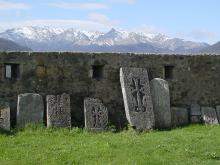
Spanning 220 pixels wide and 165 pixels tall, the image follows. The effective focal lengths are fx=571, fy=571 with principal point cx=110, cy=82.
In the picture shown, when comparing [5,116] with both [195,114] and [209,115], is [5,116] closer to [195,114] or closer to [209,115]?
[195,114]

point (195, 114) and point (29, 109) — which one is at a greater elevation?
point (29, 109)

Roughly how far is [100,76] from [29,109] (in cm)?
324

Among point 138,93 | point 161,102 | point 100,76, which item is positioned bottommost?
point 161,102

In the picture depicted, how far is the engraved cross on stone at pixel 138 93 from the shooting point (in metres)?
19.9

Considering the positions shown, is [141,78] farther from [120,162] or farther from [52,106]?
[120,162]

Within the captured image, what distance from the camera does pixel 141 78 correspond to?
2066 cm

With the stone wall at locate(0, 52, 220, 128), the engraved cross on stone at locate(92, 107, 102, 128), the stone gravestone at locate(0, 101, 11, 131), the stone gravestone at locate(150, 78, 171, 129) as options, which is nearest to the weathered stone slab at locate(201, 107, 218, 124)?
the stone wall at locate(0, 52, 220, 128)

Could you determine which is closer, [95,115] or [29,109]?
[29,109]

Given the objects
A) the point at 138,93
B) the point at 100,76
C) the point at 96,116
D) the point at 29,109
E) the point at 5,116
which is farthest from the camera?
the point at 100,76

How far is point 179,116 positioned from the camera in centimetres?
2145

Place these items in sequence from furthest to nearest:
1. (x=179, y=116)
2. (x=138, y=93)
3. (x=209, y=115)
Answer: (x=209, y=115), (x=179, y=116), (x=138, y=93)

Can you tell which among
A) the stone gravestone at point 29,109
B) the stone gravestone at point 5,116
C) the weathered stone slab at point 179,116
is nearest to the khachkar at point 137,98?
the weathered stone slab at point 179,116

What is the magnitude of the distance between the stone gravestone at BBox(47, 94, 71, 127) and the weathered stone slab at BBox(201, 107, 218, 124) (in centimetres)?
542

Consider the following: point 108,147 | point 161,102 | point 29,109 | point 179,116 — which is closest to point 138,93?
point 161,102
